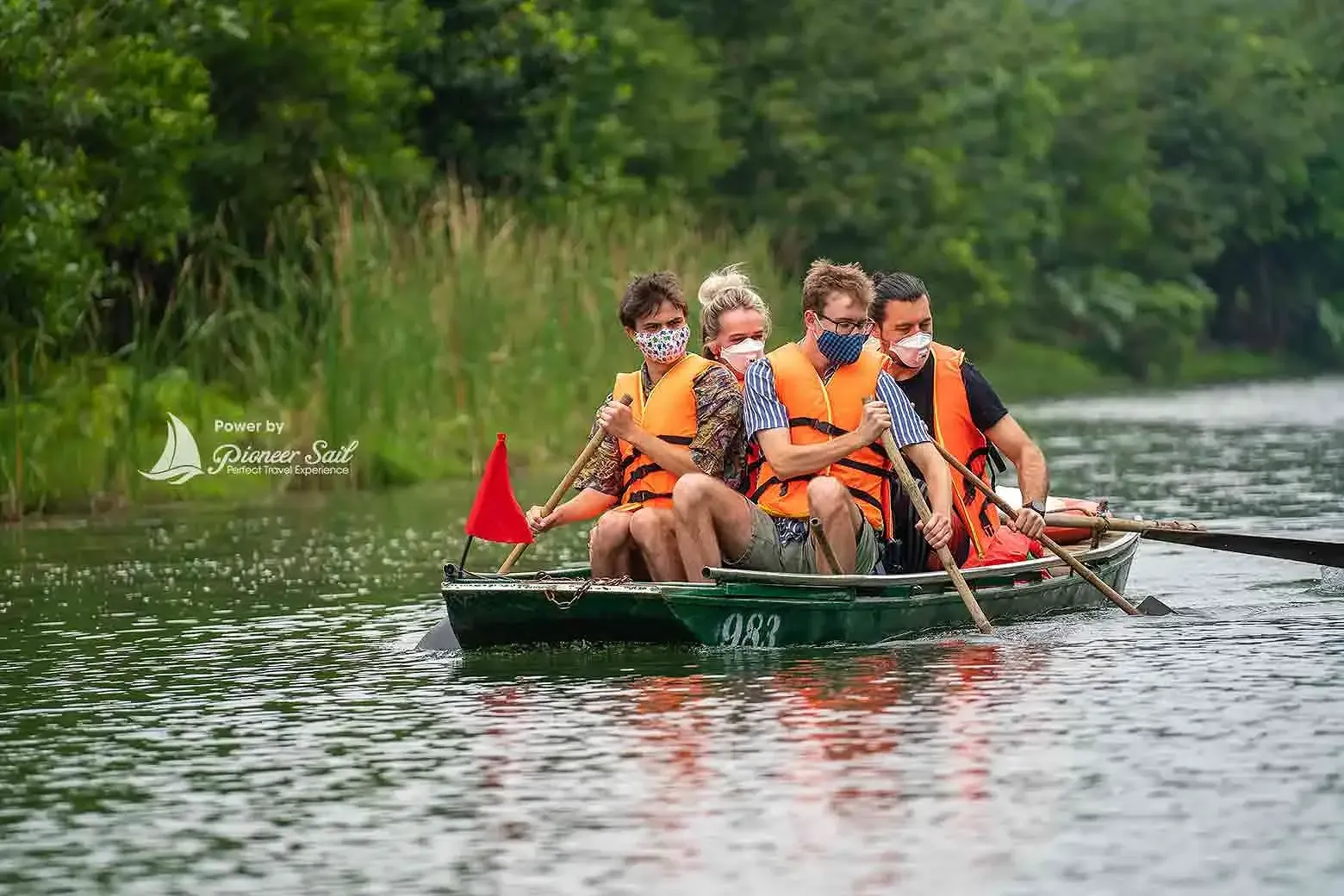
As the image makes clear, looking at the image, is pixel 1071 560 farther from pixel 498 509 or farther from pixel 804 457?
pixel 498 509

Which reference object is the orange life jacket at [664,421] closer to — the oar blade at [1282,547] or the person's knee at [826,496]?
the person's knee at [826,496]

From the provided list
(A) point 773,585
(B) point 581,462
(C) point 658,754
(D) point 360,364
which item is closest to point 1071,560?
(A) point 773,585

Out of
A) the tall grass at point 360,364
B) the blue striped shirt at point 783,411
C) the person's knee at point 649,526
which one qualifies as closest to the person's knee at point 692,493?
the person's knee at point 649,526

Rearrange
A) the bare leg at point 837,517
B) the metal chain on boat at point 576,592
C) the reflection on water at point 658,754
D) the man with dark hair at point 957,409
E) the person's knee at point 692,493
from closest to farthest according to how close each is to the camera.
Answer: the reflection on water at point 658,754 < the metal chain on boat at point 576,592 < the person's knee at point 692,493 < the bare leg at point 837,517 < the man with dark hair at point 957,409

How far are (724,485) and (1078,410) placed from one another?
102ft

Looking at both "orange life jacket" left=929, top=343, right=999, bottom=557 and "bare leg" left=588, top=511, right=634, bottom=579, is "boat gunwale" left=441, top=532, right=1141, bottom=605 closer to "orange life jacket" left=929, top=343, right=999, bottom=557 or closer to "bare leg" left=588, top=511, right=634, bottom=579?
"bare leg" left=588, top=511, right=634, bottom=579

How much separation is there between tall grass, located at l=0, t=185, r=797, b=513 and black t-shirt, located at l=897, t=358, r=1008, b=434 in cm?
885

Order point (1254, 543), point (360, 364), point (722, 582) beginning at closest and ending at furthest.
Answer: point (722, 582), point (1254, 543), point (360, 364)

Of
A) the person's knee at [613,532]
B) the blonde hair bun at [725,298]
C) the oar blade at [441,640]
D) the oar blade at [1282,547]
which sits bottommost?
the oar blade at [441,640]

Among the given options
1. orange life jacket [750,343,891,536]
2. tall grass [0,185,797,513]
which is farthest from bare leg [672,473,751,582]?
tall grass [0,185,797,513]

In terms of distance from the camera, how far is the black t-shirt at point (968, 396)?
13.1m

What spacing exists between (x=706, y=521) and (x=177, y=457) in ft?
35.7

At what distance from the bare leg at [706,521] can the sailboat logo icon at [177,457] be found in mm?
10435

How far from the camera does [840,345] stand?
12.2m
